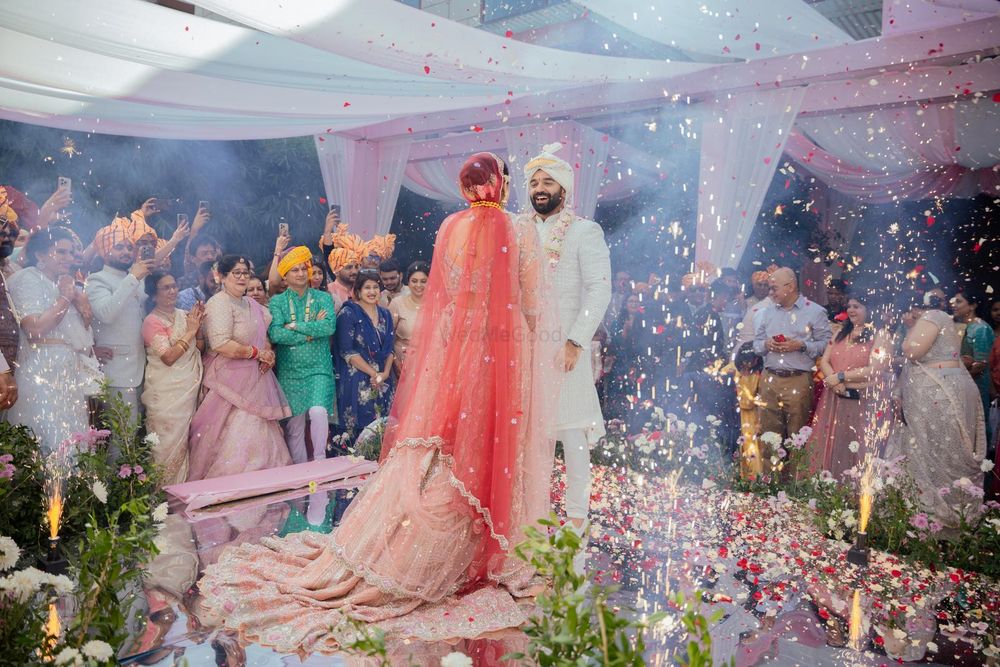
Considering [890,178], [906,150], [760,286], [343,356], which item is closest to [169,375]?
[343,356]

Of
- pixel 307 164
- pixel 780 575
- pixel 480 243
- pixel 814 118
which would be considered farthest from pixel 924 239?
pixel 307 164

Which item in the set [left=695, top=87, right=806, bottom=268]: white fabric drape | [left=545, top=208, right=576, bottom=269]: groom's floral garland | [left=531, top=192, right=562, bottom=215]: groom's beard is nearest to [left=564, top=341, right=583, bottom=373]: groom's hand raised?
[left=545, top=208, right=576, bottom=269]: groom's floral garland

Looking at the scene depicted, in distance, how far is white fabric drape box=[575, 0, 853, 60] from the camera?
5203 millimetres

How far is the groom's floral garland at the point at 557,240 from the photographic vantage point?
3406mm

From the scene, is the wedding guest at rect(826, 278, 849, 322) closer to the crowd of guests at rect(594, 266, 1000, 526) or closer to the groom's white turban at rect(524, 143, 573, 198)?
the crowd of guests at rect(594, 266, 1000, 526)

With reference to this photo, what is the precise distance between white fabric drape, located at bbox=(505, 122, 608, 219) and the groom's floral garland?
4.09m

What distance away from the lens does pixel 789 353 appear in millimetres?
5051

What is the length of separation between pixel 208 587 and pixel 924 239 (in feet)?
23.7

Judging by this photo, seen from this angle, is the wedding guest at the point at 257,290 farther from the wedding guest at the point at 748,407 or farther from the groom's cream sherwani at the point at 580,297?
the wedding guest at the point at 748,407

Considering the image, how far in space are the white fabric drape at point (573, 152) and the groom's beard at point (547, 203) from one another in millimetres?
4071

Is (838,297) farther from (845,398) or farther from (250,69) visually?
(250,69)

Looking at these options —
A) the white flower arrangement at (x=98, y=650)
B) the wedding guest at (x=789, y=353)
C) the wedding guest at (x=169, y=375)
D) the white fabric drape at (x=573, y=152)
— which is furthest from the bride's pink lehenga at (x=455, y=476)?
the white fabric drape at (x=573, y=152)

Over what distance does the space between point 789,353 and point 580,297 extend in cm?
225

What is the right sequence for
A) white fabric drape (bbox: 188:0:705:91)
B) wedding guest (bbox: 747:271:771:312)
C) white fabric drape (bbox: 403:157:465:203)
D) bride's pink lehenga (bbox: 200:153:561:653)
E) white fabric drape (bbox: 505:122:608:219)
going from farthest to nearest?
white fabric drape (bbox: 403:157:465:203) → white fabric drape (bbox: 505:122:608:219) → wedding guest (bbox: 747:271:771:312) → white fabric drape (bbox: 188:0:705:91) → bride's pink lehenga (bbox: 200:153:561:653)
